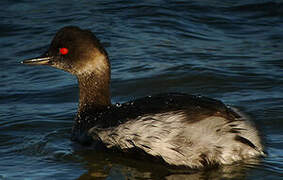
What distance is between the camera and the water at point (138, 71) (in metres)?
5.39

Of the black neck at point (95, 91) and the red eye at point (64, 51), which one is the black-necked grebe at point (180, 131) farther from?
the red eye at point (64, 51)

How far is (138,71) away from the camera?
8.28 meters

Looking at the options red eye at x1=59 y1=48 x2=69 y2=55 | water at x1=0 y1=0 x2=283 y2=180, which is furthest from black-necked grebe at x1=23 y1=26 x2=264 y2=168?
red eye at x1=59 y1=48 x2=69 y2=55

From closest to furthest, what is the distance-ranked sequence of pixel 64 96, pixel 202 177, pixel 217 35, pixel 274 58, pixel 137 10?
1. pixel 202 177
2. pixel 64 96
3. pixel 274 58
4. pixel 217 35
5. pixel 137 10

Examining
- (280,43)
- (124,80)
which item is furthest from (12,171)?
(280,43)

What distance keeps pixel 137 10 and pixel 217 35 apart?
2.00 meters

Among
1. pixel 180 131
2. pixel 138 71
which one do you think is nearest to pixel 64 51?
pixel 180 131

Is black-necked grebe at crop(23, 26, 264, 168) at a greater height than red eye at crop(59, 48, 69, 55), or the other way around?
red eye at crop(59, 48, 69, 55)

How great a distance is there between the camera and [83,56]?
6180 mm

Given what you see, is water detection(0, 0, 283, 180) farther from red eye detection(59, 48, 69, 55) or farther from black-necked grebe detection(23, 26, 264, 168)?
red eye detection(59, 48, 69, 55)

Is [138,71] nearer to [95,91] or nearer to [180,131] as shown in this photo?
[95,91]

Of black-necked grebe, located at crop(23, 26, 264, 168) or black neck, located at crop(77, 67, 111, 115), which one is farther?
black neck, located at crop(77, 67, 111, 115)

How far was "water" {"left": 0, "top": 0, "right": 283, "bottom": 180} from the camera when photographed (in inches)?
212

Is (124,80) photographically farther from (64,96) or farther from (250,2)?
(250,2)
